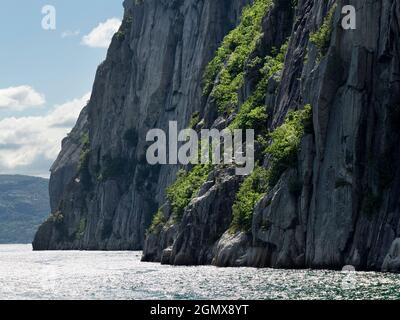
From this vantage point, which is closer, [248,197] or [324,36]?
[324,36]

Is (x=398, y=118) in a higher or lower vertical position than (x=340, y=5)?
lower

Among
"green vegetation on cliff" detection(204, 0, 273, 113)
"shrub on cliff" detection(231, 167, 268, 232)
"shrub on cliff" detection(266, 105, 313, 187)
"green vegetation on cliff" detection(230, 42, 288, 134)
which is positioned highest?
"green vegetation on cliff" detection(204, 0, 273, 113)

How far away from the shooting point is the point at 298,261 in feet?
274

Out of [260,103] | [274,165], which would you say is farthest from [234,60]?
[274,165]

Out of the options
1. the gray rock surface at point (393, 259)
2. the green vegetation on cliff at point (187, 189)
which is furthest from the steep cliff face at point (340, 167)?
the green vegetation on cliff at point (187, 189)

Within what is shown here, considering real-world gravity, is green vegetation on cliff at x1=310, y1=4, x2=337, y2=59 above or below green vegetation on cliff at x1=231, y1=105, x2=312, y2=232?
above

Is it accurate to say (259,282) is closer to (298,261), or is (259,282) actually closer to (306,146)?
(298,261)

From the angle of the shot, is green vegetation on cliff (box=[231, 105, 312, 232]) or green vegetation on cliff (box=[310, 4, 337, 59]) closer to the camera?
green vegetation on cliff (box=[310, 4, 337, 59])

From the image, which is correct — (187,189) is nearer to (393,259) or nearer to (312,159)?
(312,159)

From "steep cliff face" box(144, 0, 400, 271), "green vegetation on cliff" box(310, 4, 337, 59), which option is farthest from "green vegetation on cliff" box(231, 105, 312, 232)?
"green vegetation on cliff" box(310, 4, 337, 59)

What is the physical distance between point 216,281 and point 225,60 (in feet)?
276

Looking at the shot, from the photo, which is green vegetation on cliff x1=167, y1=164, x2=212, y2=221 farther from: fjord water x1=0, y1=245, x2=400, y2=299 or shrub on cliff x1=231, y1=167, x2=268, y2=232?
fjord water x1=0, y1=245, x2=400, y2=299

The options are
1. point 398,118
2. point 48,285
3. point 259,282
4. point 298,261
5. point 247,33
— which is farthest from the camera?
point 247,33

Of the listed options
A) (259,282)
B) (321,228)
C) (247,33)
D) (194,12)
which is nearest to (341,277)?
(259,282)
